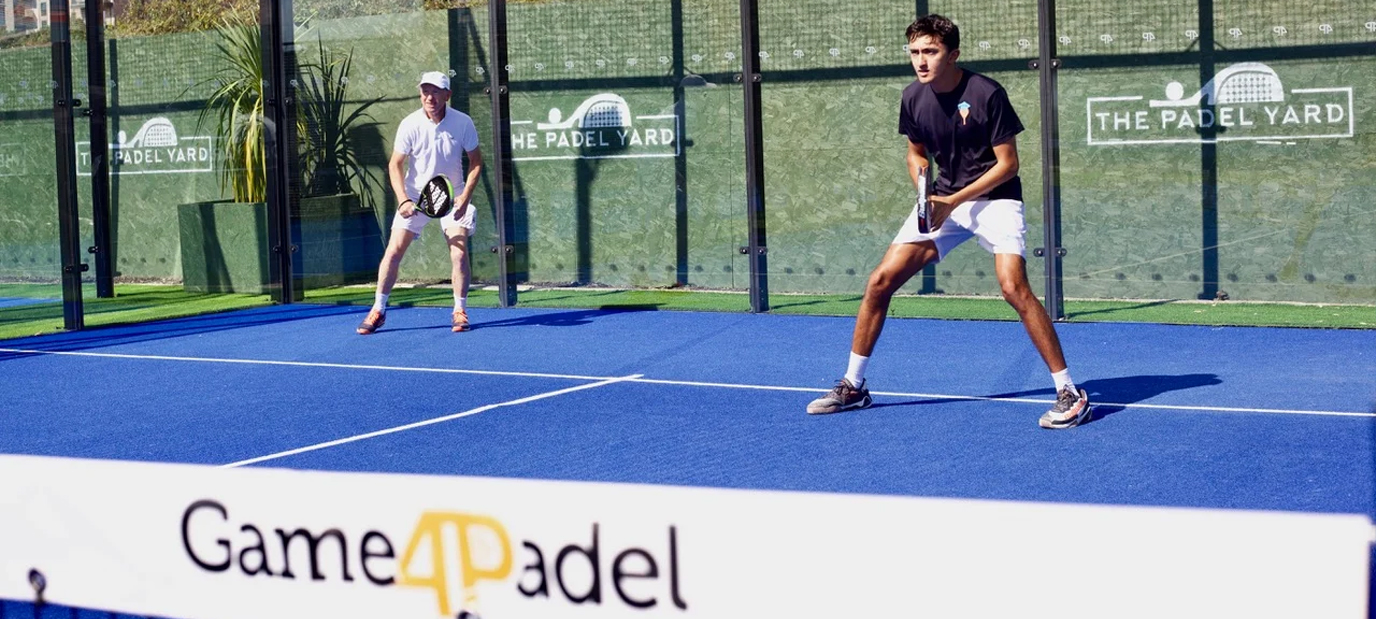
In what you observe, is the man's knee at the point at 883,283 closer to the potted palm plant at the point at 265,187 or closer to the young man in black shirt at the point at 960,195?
the young man in black shirt at the point at 960,195

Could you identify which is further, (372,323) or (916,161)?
(372,323)

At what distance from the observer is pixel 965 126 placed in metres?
7.22

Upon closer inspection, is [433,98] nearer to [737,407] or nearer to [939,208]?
[737,407]

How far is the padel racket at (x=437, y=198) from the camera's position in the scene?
449 inches

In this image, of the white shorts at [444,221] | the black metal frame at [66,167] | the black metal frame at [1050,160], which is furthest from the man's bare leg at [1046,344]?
the black metal frame at [66,167]

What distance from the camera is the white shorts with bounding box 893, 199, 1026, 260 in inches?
282

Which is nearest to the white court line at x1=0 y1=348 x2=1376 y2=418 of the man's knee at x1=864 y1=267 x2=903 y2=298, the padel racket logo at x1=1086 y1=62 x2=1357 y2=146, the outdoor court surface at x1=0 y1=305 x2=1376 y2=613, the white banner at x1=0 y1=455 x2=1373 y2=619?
the outdoor court surface at x1=0 y1=305 x2=1376 y2=613

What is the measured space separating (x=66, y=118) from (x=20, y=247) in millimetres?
1475

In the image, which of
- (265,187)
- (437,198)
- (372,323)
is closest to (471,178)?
(437,198)

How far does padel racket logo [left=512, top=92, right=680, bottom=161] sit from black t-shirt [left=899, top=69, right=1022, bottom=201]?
5461 mm

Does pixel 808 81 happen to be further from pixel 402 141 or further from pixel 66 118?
pixel 66 118

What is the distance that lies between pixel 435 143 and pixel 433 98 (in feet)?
1.05

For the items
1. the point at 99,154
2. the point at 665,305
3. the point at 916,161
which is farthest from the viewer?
the point at 99,154

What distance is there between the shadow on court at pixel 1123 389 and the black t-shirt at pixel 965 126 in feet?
3.35
